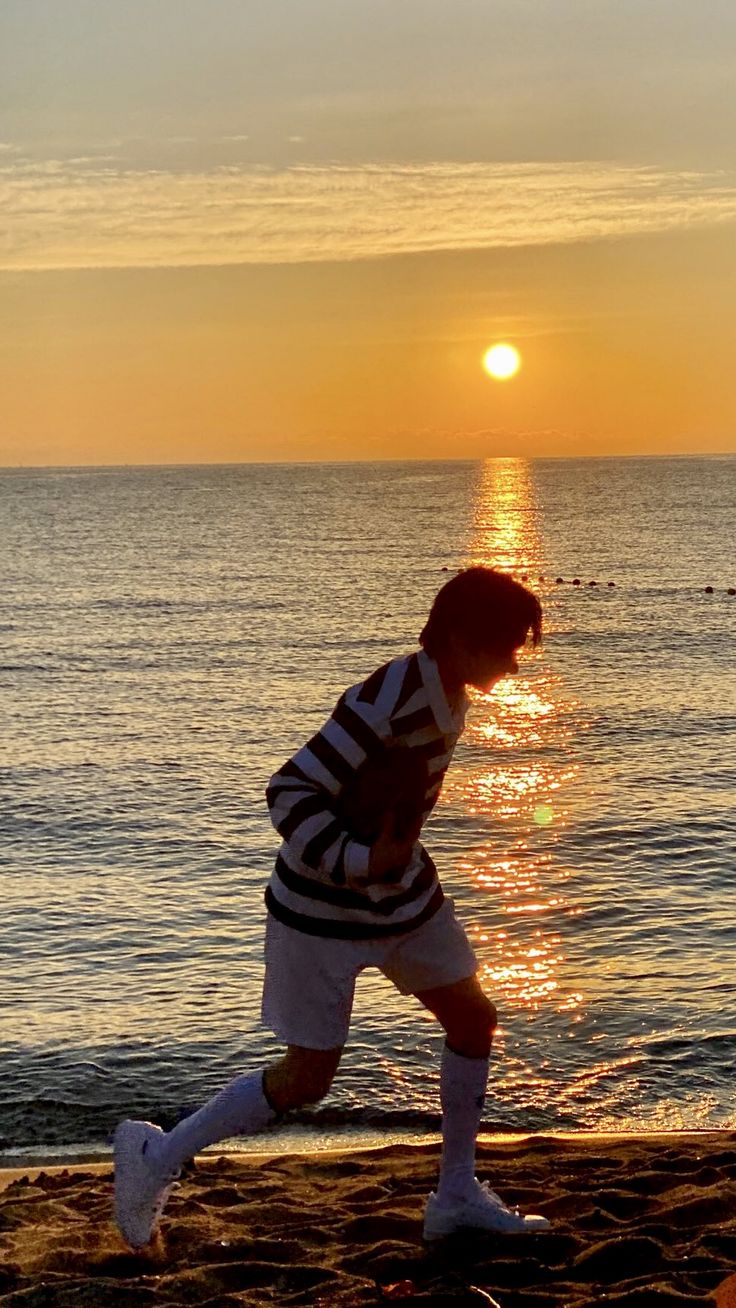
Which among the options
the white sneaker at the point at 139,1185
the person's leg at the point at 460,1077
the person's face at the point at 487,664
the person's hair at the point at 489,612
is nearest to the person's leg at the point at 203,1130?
the white sneaker at the point at 139,1185

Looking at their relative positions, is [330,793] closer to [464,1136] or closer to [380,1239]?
[464,1136]

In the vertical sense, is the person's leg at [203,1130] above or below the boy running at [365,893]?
below

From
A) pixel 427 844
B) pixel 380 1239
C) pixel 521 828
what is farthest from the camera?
pixel 521 828

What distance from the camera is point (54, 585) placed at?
1864 inches

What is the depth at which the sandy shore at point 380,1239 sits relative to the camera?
15.0 feet

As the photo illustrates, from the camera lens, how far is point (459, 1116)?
A: 16.4ft

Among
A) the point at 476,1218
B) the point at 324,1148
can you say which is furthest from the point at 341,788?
the point at 324,1148

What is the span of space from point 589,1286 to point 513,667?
1.88m

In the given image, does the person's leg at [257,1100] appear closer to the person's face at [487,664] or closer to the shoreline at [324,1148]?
the person's face at [487,664]

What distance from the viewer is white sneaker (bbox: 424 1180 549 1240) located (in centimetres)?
496

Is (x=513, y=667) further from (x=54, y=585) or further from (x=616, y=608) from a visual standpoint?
(x=54, y=585)

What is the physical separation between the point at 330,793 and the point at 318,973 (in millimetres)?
577

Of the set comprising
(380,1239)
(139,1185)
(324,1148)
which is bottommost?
(324,1148)

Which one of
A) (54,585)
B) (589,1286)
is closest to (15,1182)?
(589,1286)
